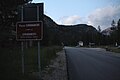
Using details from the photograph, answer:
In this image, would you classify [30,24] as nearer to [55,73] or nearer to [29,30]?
[29,30]

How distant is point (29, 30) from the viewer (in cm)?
1434

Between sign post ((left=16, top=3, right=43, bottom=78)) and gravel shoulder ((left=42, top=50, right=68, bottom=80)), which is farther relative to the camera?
gravel shoulder ((left=42, top=50, right=68, bottom=80))

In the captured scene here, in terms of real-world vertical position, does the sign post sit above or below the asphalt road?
above

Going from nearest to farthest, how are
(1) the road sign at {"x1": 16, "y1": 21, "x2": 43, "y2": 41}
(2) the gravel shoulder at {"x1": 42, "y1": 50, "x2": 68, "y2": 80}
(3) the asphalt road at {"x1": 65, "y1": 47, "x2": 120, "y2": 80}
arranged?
(1) the road sign at {"x1": 16, "y1": 21, "x2": 43, "y2": 41} → (2) the gravel shoulder at {"x1": 42, "y1": 50, "x2": 68, "y2": 80} → (3) the asphalt road at {"x1": 65, "y1": 47, "x2": 120, "y2": 80}

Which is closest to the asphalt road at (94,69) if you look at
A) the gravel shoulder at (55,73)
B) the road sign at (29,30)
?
the gravel shoulder at (55,73)

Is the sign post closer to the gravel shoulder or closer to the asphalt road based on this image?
the gravel shoulder

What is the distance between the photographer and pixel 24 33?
14445 millimetres

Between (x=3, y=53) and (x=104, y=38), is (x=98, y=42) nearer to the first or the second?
(x=104, y=38)

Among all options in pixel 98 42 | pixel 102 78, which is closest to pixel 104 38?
pixel 98 42

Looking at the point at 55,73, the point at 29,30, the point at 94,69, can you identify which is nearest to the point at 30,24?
the point at 29,30

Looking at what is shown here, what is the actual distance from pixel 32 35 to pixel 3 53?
3125mm

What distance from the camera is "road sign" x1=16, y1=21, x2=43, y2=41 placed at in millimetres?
14141

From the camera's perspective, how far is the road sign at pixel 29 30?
46.4 ft

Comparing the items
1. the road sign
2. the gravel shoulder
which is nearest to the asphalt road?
the gravel shoulder
